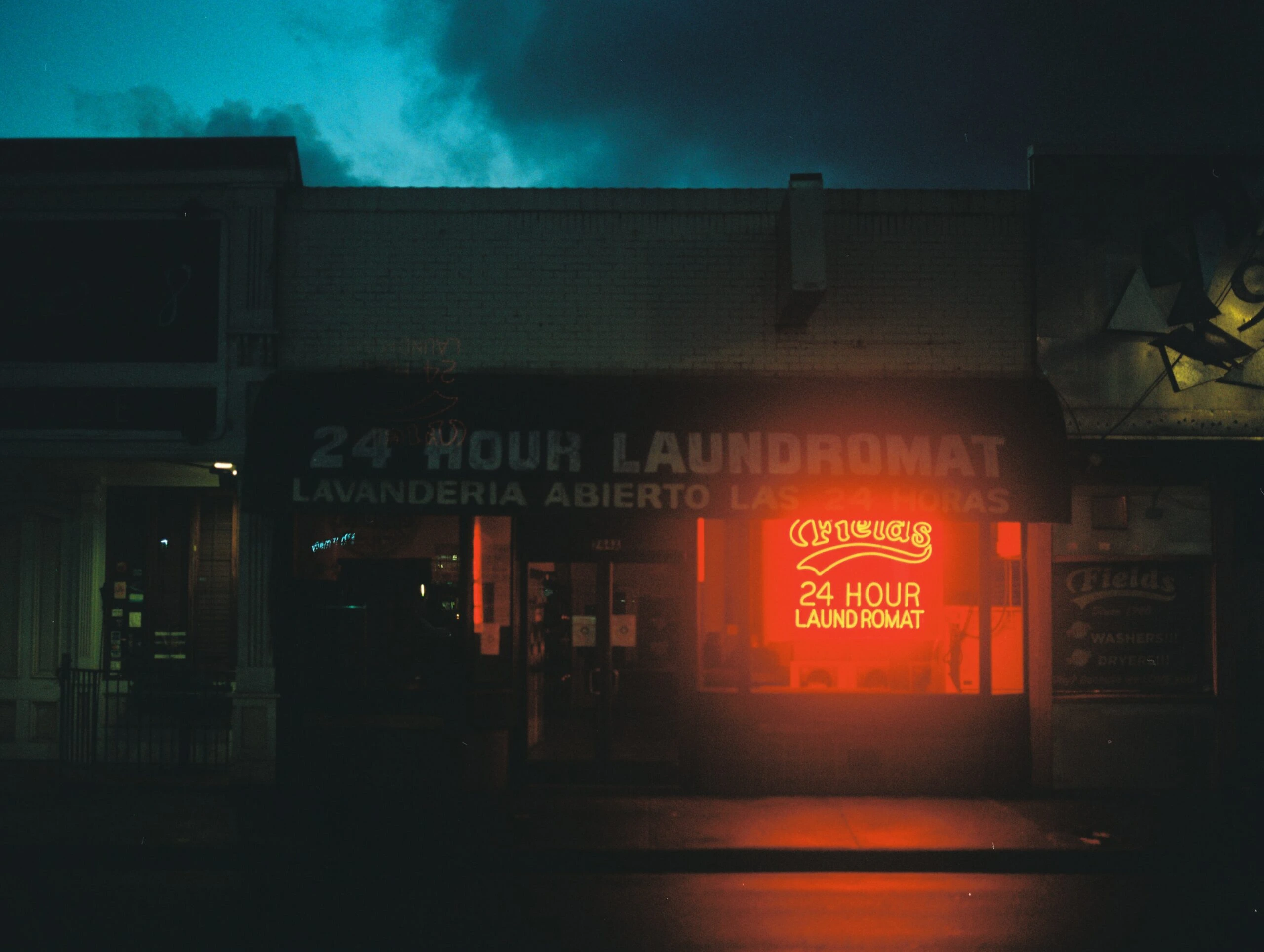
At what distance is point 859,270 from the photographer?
925cm

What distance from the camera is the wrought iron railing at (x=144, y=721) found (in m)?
9.15

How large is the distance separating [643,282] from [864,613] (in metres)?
4.15

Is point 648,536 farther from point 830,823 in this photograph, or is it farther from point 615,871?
point 615,871

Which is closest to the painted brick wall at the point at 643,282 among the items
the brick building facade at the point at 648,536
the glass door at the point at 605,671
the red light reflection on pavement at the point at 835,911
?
the brick building facade at the point at 648,536

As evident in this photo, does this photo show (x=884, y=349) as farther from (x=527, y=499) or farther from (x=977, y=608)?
(x=527, y=499)

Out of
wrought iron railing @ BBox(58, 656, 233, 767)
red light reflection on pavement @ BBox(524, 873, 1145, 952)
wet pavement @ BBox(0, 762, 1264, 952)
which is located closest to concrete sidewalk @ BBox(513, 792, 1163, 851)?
wet pavement @ BBox(0, 762, 1264, 952)

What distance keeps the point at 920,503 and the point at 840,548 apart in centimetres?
105

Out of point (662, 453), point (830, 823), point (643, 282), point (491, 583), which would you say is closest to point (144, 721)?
point (491, 583)

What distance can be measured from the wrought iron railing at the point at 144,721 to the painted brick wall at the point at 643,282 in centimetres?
375

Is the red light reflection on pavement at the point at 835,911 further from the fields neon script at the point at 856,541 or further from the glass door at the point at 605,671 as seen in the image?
the fields neon script at the point at 856,541

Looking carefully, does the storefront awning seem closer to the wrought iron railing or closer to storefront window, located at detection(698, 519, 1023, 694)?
storefront window, located at detection(698, 519, 1023, 694)

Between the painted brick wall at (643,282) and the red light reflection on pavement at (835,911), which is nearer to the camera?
the red light reflection on pavement at (835,911)

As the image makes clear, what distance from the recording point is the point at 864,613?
29.9 ft

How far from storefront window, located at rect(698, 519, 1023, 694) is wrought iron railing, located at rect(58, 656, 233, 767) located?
17.5 ft
